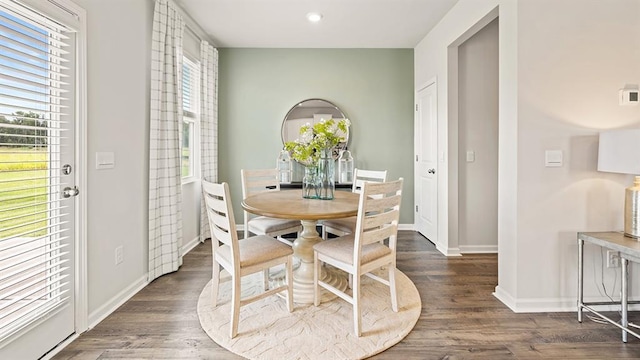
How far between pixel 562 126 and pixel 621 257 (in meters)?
0.90

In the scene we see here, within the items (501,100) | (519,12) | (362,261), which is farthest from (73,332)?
(519,12)

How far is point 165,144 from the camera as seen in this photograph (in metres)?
2.70

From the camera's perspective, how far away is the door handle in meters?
1.74

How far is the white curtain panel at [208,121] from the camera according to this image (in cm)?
371

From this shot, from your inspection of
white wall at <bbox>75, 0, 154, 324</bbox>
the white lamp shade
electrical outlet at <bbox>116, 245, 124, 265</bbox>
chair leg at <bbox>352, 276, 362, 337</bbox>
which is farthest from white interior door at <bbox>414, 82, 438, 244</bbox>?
electrical outlet at <bbox>116, 245, 124, 265</bbox>

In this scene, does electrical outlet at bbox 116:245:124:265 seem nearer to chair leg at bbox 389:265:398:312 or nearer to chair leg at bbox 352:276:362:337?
chair leg at bbox 352:276:362:337

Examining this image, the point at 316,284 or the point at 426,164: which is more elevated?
the point at 426,164

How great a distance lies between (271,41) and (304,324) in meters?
3.48

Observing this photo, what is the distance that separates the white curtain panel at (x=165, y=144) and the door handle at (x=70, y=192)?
0.76m

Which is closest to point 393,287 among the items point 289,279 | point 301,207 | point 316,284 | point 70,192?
point 316,284

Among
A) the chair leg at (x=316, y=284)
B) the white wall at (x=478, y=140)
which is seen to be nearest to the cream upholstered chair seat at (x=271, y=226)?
the chair leg at (x=316, y=284)

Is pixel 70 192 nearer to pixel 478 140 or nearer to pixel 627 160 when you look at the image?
pixel 627 160

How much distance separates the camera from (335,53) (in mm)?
4262

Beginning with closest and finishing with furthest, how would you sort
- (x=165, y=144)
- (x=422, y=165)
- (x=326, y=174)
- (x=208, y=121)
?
(x=326, y=174) → (x=165, y=144) → (x=208, y=121) → (x=422, y=165)
